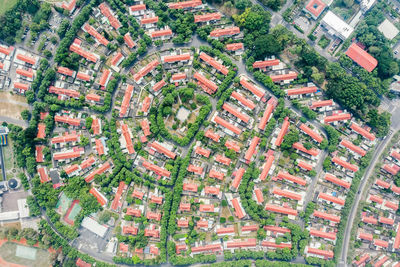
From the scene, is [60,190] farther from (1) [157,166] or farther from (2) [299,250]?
(2) [299,250]

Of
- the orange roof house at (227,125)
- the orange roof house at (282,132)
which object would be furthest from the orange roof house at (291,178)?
the orange roof house at (227,125)

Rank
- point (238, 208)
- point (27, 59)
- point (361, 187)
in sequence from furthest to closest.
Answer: point (361, 187)
point (27, 59)
point (238, 208)

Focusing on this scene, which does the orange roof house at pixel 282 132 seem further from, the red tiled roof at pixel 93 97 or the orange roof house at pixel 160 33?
the red tiled roof at pixel 93 97

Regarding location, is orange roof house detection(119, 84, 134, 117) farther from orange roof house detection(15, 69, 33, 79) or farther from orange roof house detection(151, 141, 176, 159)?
orange roof house detection(15, 69, 33, 79)

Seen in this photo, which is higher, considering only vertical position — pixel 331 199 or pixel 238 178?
pixel 331 199

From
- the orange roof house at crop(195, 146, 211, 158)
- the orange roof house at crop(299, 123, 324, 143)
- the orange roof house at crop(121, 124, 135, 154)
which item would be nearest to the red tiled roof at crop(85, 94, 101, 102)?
the orange roof house at crop(121, 124, 135, 154)

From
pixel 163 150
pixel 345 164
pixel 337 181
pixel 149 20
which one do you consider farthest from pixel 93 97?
pixel 345 164

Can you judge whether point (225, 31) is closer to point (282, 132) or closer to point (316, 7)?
point (316, 7)
